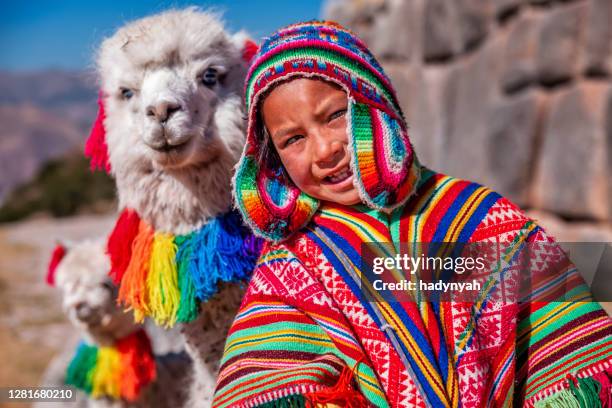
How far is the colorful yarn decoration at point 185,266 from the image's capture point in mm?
1892

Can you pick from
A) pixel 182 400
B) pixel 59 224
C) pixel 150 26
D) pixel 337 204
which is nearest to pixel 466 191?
pixel 337 204

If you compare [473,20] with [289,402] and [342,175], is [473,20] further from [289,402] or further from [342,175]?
[289,402]

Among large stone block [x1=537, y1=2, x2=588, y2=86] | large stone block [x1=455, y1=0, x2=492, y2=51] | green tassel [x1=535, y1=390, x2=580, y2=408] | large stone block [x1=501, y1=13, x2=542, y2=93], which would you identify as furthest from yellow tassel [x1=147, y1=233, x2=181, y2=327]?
large stone block [x1=455, y1=0, x2=492, y2=51]

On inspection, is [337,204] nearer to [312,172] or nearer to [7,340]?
[312,172]

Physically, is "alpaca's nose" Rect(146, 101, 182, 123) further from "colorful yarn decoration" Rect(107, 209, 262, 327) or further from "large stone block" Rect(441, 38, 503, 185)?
"large stone block" Rect(441, 38, 503, 185)

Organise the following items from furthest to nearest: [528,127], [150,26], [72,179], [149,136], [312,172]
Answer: [72,179], [528,127], [150,26], [149,136], [312,172]

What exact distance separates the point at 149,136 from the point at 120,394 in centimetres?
105

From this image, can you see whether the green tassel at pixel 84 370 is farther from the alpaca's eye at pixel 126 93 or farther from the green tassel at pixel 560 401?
the green tassel at pixel 560 401

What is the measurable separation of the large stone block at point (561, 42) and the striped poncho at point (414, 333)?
3319 millimetres

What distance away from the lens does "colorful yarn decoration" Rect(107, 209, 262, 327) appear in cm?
189

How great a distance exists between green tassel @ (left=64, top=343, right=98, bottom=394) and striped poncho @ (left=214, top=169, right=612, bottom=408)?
1135 millimetres

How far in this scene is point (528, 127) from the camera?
5293 mm

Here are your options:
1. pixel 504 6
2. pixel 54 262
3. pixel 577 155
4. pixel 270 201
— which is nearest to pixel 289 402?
pixel 270 201

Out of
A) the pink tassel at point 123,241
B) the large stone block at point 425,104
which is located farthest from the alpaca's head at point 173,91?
the large stone block at point 425,104
